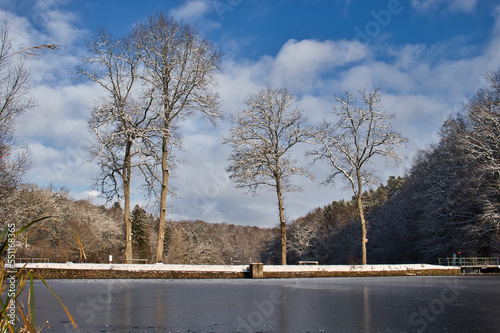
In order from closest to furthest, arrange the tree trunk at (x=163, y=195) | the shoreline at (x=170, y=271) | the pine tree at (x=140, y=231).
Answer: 1. the shoreline at (x=170, y=271)
2. the tree trunk at (x=163, y=195)
3. the pine tree at (x=140, y=231)

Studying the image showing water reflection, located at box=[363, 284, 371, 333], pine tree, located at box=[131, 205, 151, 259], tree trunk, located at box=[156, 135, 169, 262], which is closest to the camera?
water reflection, located at box=[363, 284, 371, 333]

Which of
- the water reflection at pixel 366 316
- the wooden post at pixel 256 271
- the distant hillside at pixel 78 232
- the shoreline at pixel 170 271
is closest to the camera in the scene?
the water reflection at pixel 366 316

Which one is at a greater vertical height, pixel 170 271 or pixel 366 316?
pixel 366 316

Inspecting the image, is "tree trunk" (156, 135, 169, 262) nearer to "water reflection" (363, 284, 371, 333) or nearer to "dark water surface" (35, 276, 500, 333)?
"dark water surface" (35, 276, 500, 333)

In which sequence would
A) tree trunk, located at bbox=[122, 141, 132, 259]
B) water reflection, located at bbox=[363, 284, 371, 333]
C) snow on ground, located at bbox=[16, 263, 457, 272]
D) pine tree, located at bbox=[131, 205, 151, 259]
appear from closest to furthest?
water reflection, located at bbox=[363, 284, 371, 333] < snow on ground, located at bbox=[16, 263, 457, 272] < tree trunk, located at bbox=[122, 141, 132, 259] < pine tree, located at bbox=[131, 205, 151, 259]

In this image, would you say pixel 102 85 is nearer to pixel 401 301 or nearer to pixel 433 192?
pixel 401 301

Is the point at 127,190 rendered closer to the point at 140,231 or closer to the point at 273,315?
the point at 273,315

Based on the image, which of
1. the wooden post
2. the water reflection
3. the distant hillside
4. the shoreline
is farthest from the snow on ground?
the distant hillside

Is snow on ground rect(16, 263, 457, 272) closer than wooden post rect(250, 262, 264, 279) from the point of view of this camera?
Yes

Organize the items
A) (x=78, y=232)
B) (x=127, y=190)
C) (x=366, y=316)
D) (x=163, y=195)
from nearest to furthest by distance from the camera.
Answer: (x=366, y=316), (x=163, y=195), (x=127, y=190), (x=78, y=232)

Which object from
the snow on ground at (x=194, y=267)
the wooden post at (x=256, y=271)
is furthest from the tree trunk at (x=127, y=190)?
the wooden post at (x=256, y=271)

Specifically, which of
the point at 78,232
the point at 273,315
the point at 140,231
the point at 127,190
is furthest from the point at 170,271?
the point at 140,231

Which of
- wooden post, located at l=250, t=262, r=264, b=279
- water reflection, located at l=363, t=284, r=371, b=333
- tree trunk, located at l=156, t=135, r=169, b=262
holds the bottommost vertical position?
wooden post, located at l=250, t=262, r=264, b=279

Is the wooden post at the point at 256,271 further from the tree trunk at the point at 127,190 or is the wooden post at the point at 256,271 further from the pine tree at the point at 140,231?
the pine tree at the point at 140,231
